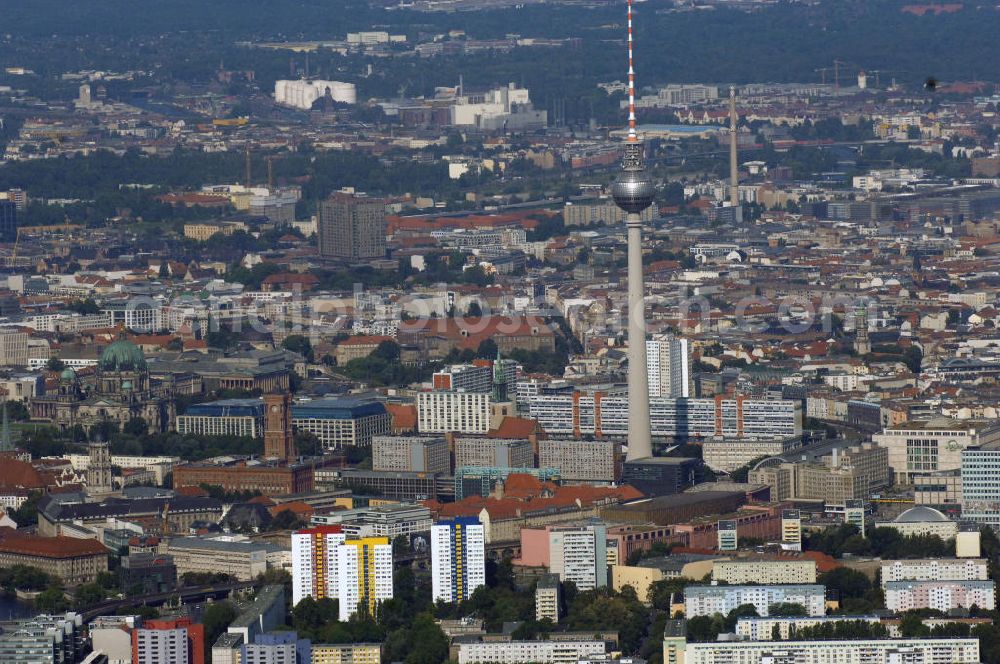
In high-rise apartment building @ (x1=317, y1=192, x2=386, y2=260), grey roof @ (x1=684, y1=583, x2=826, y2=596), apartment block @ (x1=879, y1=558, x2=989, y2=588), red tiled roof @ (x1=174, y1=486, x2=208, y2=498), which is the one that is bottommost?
grey roof @ (x1=684, y1=583, x2=826, y2=596)

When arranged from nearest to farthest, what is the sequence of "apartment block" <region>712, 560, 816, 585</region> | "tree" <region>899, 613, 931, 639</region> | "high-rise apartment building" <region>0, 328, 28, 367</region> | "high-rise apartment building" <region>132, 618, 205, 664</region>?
"high-rise apartment building" <region>132, 618, 205, 664</region> → "tree" <region>899, 613, 931, 639</region> → "apartment block" <region>712, 560, 816, 585</region> → "high-rise apartment building" <region>0, 328, 28, 367</region>

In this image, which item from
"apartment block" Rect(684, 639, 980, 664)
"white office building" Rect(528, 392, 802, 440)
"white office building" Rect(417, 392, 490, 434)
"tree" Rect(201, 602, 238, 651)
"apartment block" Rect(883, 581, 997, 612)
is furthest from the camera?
"white office building" Rect(417, 392, 490, 434)

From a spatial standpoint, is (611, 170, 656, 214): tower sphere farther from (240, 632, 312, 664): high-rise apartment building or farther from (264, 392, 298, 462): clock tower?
(240, 632, 312, 664): high-rise apartment building

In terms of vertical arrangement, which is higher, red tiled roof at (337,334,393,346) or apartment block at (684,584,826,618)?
red tiled roof at (337,334,393,346)

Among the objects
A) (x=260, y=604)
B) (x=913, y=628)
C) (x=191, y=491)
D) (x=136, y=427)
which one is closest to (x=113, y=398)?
(x=136, y=427)

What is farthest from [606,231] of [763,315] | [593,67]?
[593,67]

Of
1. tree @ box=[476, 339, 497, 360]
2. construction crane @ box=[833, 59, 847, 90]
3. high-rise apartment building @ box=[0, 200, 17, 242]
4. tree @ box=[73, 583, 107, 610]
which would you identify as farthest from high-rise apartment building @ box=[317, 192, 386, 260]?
construction crane @ box=[833, 59, 847, 90]

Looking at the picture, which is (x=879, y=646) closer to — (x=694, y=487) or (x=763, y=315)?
(x=694, y=487)
